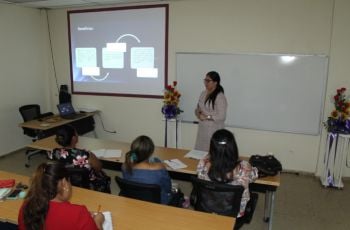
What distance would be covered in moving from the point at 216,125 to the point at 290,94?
4.93 feet

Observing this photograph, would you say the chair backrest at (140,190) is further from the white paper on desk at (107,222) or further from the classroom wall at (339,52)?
the classroom wall at (339,52)

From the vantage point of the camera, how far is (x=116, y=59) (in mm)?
5434

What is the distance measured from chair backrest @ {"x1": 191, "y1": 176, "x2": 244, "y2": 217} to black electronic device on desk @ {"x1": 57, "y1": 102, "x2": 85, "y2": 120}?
3.65 meters

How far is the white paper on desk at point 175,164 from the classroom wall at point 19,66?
3743mm

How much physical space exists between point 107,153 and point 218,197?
1562mm

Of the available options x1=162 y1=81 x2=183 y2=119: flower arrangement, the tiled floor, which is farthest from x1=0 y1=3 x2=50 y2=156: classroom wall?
x1=162 y1=81 x2=183 y2=119: flower arrangement

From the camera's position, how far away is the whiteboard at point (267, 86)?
432 cm

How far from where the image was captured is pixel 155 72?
5188 millimetres

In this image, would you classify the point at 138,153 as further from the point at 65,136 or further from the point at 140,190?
the point at 65,136

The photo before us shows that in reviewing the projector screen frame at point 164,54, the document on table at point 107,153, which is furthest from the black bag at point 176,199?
the projector screen frame at point 164,54

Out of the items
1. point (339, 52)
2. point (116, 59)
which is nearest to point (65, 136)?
point (116, 59)

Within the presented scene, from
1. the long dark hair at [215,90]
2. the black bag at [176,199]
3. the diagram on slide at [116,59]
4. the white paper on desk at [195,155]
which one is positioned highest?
the diagram on slide at [116,59]

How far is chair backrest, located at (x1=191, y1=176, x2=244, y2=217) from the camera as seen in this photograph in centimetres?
207

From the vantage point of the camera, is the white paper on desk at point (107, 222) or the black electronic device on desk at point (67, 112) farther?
the black electronic device on desk at point (67, 112)
